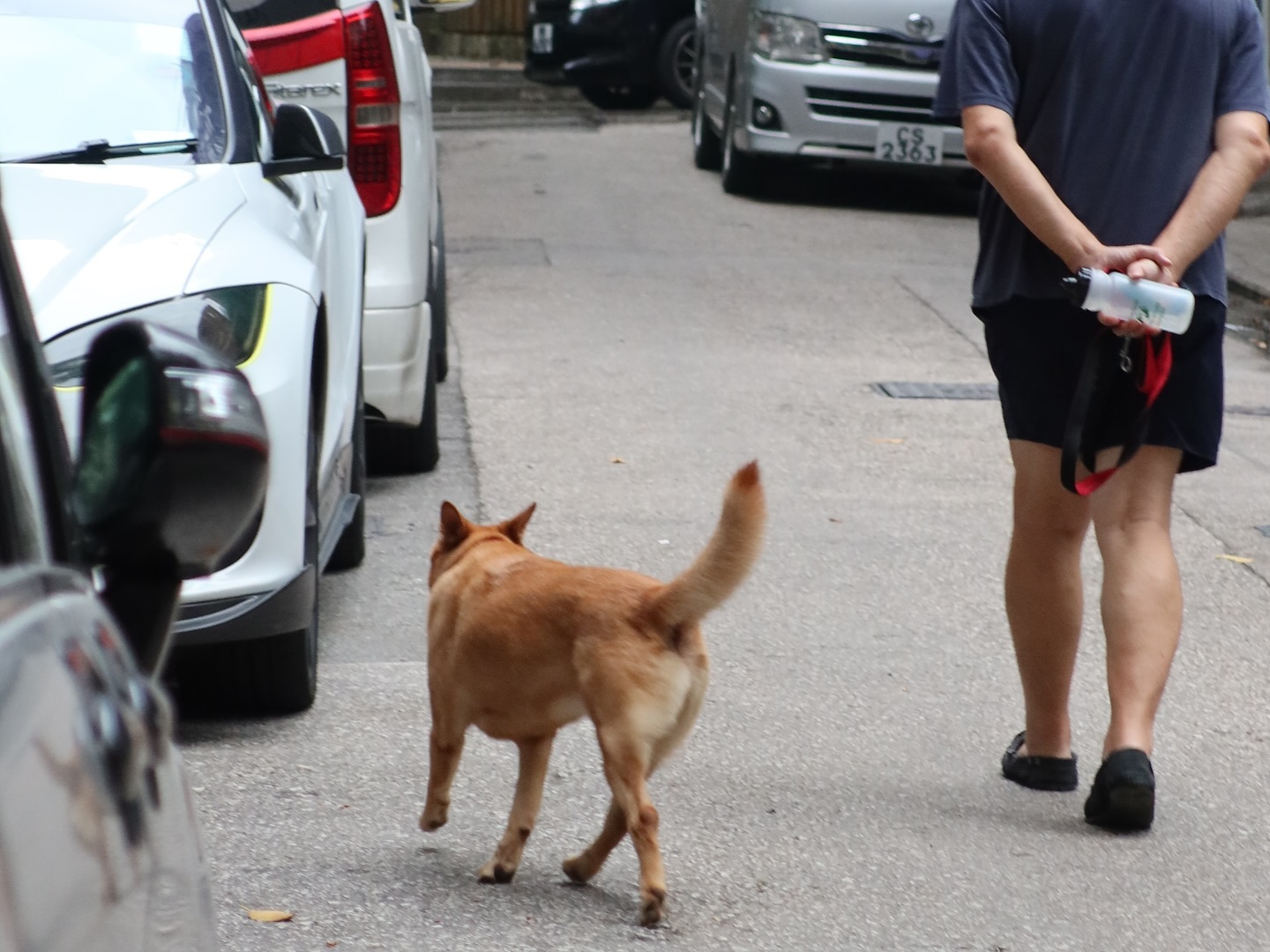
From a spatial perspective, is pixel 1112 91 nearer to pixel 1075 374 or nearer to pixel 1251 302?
pixel 1075 374

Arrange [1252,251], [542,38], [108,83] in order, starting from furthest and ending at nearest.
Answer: [542,38] < [1252,251] < [108,83]

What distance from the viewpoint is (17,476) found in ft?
5.02

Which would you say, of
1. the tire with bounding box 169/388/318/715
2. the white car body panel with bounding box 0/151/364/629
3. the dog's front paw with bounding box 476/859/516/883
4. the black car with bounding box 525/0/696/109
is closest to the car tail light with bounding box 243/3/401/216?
the white car body panel with bounding box 0/151/364/629

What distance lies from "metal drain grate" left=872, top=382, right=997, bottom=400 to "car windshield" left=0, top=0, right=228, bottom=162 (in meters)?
4.14

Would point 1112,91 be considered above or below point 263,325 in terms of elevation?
above

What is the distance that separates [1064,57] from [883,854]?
161cm

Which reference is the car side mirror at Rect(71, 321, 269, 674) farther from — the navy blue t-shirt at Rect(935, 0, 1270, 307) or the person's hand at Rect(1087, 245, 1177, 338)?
the navy blue t-shirt at Rect(935, 0, 1270, 307)

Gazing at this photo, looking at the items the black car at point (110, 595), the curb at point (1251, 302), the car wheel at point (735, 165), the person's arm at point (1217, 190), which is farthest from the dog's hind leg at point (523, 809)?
the car wheel at point (735, 165)

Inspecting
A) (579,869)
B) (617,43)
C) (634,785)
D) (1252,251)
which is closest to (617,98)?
(617,43)

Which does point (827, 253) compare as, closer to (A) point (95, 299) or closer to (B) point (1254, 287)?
(B) point (1254, 287)

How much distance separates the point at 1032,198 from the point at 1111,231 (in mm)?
207

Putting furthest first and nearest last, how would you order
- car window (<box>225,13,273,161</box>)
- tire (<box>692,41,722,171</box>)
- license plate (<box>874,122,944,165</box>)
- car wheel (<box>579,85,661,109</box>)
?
car wheel (<box>579,85,661,109</box>), tire (<box>692,41,722,171</box>), license plate (<box>874,122,944,165</box>), car window (<box>225,13,273,161</box>)

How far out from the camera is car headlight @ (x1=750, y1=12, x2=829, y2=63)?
1242 cm

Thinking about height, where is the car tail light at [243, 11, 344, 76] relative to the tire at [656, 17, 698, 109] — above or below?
above
